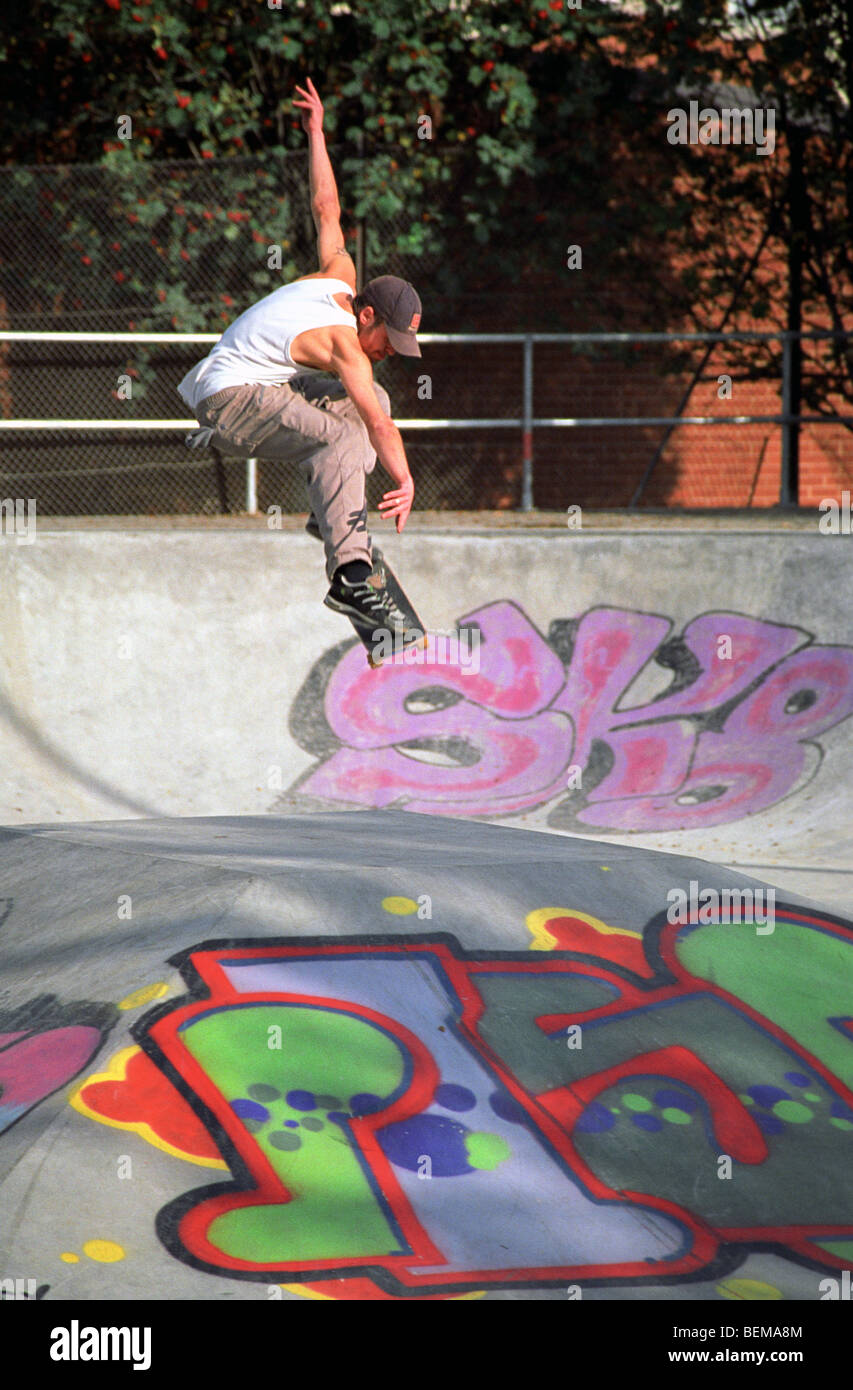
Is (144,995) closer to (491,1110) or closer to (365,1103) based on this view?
(365,1103)

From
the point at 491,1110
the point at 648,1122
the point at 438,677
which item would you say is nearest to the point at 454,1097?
the point at 491,1110

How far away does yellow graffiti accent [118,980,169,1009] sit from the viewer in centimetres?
350

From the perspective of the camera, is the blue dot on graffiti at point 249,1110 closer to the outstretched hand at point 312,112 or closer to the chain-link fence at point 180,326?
the outstretched hand at point 312,112

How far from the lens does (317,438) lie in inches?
185

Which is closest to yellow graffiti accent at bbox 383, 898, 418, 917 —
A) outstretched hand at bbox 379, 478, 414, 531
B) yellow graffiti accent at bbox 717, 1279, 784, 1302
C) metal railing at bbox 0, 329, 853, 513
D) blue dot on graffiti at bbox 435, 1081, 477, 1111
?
blue dot on graffiti at bbox 435, 1081, 477, 1111

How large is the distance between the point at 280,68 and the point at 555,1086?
11130mm

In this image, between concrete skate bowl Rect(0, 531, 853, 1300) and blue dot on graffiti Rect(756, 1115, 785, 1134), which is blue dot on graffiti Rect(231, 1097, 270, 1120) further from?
blue dot on graffiti Rect(756, 1115, 785, 1134)

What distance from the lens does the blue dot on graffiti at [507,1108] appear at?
3398mm

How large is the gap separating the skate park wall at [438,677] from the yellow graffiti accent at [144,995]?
456cm

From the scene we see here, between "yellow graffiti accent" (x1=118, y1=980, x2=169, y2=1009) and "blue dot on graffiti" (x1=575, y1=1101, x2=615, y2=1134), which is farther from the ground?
"yellow graffiti accent" (x1=118, y1=980, x2=169, y2=1009)

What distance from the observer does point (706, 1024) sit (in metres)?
3.98

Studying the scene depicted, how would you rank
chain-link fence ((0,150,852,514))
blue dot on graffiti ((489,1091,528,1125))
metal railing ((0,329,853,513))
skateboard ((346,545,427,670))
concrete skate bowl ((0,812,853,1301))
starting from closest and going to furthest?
concrete skate bowl ((0,812,853,1301)) → blue dot on graffiti ((489,1091,528,1125)) → skateboard ((346,545,427,670)) → metal railing ((0,329,853,513)) → chain-link fence ((0,150,852,514))

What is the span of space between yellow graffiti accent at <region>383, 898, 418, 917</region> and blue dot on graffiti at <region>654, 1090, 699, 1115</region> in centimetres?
95

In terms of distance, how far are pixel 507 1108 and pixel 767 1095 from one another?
2.72 ft
